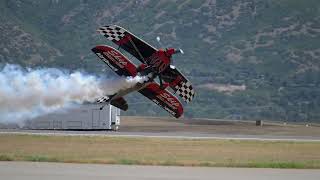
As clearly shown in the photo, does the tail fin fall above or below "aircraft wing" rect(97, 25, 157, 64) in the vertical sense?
below

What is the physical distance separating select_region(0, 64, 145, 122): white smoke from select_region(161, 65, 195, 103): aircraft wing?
195cm

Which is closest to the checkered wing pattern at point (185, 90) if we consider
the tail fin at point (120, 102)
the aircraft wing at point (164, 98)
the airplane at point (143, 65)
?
the airplane at point (143, 65)

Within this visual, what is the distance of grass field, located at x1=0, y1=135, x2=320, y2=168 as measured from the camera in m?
42.0

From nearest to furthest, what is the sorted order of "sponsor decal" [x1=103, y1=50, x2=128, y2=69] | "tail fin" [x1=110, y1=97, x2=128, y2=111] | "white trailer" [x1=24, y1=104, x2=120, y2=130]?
"sponsor decal" [x1=103, y1=50, x2=128, y2=69] → "tail fin" [x1=110, y1=97, x2=128, y2=111] → "white trailer" [x1=24, y1=104, x2=120, y2=130]

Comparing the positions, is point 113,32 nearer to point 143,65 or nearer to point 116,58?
point 116,58

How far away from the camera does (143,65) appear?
49.5 m

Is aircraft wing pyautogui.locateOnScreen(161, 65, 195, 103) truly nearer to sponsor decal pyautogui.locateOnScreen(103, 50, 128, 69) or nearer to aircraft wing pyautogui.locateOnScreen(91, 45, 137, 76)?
aircraft wing pyautogui.locateOnScreen(91, 45, 137, 76)

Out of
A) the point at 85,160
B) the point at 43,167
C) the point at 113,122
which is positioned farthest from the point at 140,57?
the point at 113,122

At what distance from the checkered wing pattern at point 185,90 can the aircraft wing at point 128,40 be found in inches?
140

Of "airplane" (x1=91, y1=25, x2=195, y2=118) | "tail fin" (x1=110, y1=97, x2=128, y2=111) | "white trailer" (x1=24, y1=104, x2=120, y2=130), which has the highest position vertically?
"airplane" (x1=91, y1=25, x2=195, y2=118)

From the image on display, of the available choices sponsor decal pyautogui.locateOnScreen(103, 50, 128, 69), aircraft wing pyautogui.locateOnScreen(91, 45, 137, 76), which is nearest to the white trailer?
aircraft wing pyautogui.locateOnScreen(91, 45, 137, 76)

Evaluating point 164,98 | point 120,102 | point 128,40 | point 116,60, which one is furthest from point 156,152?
point 128,40

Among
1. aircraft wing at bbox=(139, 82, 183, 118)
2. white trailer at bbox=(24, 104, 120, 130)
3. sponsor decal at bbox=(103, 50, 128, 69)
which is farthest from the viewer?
white trailer at bbox=(24, 104, 120, 130)

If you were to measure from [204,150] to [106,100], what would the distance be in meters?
9.81
